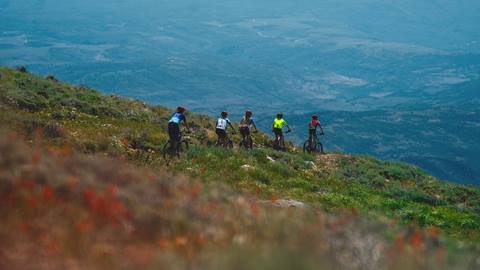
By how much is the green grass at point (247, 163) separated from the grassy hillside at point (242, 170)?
0.12 ft

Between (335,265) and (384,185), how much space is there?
66.1 ft

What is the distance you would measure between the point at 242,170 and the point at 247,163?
4.47 ft

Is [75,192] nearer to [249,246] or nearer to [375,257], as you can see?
[249,246]

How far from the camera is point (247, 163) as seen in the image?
19078mm

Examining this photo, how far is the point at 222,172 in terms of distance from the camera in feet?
55.9

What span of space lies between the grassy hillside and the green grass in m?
0.04

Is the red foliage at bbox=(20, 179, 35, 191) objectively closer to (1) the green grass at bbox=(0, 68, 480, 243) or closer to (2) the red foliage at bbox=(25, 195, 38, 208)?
(2) the red foliage at bbox=(25, 195, 38, 208)

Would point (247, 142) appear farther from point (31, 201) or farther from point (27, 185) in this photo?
point (31, 201)

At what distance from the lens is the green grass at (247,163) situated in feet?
52.9

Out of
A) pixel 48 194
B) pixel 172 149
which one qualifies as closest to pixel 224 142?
pixel 172 149

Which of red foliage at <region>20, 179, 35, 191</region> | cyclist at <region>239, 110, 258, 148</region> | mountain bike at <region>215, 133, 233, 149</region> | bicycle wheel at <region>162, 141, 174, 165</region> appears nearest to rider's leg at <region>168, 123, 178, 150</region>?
bicycle wheel at <region>162, 141, 174, 165</region>

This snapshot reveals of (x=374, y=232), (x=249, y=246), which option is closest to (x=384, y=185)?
(x=374, y=232)

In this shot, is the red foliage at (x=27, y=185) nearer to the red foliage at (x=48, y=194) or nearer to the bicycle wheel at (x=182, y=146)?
the red foliage at (x=48, y=194)

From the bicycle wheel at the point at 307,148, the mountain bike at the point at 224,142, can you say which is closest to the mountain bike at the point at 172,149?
the mountain bike at the point at 224,142
